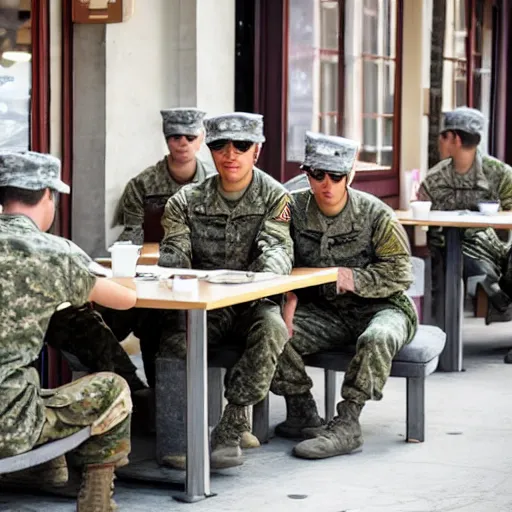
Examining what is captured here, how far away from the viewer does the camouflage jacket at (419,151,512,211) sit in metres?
9.66

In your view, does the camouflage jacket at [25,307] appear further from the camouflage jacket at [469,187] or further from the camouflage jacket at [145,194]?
the camouflage jacket at [469,187]

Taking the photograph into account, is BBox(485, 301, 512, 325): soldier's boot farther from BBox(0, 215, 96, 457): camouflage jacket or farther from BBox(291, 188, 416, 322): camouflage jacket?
BBox(0, 215, 96, 457): camouflage jacket

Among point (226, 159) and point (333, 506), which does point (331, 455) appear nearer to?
point (333, 506)

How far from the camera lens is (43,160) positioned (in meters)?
5.15

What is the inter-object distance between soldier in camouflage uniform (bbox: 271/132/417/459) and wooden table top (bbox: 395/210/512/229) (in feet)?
5.56

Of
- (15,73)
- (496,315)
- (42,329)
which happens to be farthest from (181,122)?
(42,329)

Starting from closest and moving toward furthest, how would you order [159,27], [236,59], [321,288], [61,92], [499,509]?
[499,509] < [321,288] < [61,92] < [159,27] < [236,59]

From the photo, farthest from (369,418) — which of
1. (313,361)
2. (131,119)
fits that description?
(131,119)

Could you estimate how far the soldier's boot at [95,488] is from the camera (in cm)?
520

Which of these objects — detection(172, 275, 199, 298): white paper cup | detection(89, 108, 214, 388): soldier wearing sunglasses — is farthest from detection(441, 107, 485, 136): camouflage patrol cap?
detection(172, 275, 199, 298): white paper cup

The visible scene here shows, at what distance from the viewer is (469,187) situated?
969cm

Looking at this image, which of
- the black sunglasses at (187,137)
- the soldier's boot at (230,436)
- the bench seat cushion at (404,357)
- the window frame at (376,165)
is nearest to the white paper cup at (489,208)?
the window frame at (376,165)

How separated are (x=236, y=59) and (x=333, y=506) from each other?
443cm

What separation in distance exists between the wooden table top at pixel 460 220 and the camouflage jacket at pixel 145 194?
1366 millimetres
